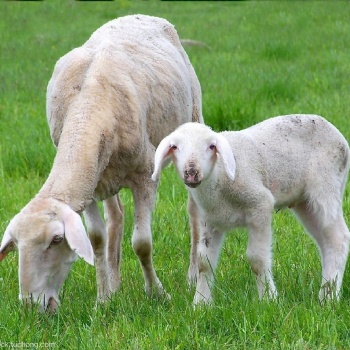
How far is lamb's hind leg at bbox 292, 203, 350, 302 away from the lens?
4609 mm

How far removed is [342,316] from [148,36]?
8.29 feet

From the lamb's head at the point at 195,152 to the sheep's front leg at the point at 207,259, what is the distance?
0.52 meters

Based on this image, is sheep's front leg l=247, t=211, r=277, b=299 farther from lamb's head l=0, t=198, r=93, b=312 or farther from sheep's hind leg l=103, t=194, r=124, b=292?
sheep's hind leg l=103, t=194, r=124, b=292

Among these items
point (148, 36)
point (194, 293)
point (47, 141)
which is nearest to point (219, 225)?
point (194, 293)

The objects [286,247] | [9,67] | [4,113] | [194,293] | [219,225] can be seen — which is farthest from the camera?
[9,67]

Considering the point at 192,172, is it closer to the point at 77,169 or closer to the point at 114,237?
the point at 77,169

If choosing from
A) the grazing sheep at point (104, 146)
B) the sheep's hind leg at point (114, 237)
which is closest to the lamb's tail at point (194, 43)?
the grazing sheep at point (104, 146)

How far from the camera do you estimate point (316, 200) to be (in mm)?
4664

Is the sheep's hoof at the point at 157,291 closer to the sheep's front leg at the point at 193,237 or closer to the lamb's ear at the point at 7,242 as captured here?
the sheep's front leg at the point at 193,237

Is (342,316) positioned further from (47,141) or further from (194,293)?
(47,141)

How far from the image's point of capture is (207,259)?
15.0 ft

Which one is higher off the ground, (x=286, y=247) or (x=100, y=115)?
(x=100, y=115)

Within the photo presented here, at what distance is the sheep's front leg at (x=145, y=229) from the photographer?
5.03 meters

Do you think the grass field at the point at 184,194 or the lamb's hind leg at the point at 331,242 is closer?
the grass field at the point at 184,194
